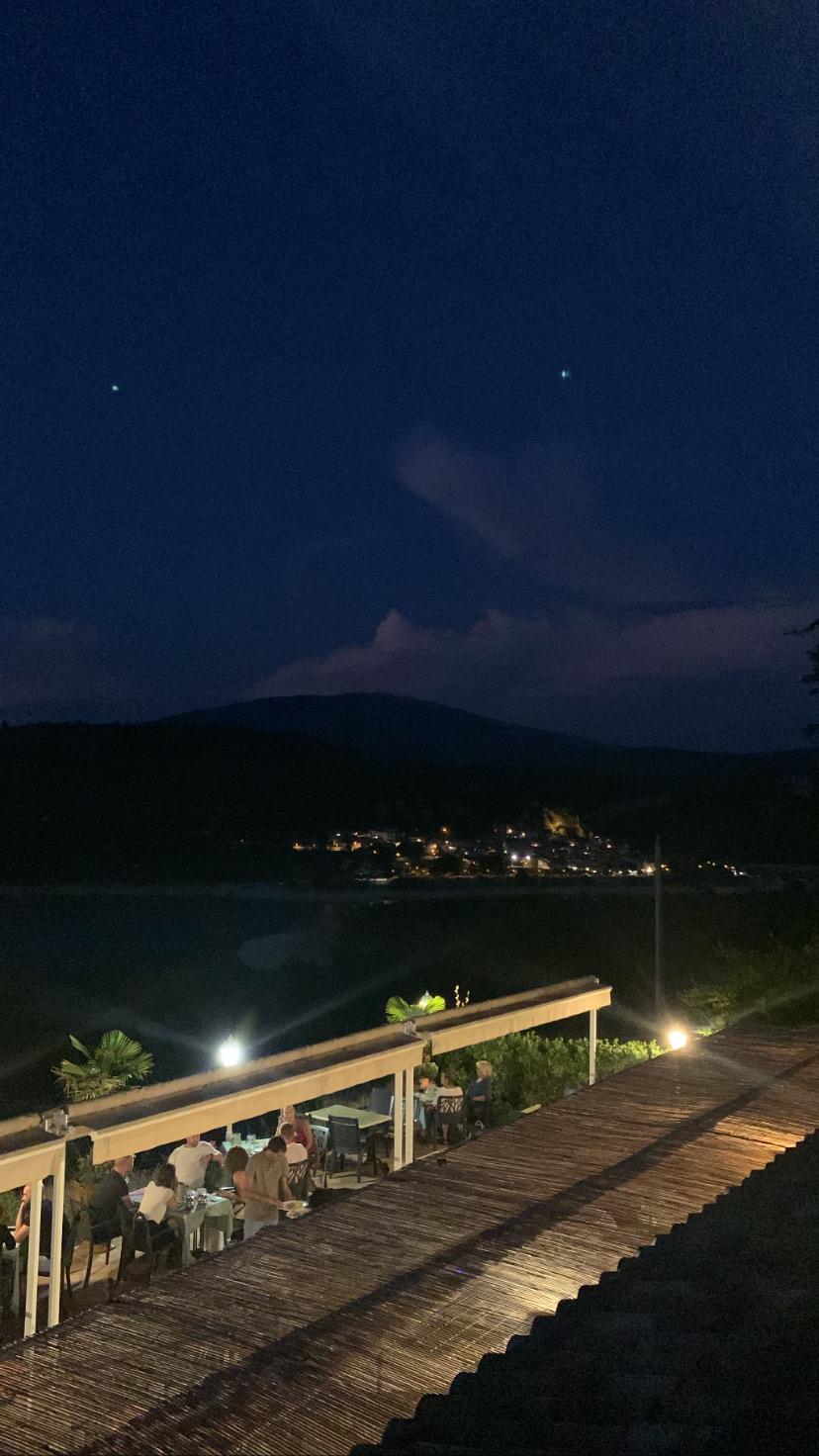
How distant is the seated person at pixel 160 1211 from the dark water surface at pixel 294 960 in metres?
20.7

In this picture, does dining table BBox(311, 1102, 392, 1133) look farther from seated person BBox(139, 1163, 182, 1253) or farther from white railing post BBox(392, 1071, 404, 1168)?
seated person BBox(139, 1163, 182, 1253)

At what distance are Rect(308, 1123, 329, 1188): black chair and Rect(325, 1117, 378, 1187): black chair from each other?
0.28ft

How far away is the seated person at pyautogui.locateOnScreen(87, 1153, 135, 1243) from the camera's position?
7.20 metres

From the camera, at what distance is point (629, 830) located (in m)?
57.3

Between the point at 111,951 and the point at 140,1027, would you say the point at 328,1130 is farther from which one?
the point at 111,951

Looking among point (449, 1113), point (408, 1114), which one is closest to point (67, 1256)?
point (408, 1114)

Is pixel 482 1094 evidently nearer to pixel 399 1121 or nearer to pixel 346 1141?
pixel 346 1141

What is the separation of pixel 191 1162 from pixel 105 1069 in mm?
1657

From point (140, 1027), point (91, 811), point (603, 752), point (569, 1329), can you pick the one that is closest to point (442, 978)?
point (140, 1027)

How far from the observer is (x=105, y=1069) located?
31.8ft

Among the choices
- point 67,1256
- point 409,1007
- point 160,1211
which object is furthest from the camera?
point 409,1007

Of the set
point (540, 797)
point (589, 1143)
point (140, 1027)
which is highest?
point (540, 797)

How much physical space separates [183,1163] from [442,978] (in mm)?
35727

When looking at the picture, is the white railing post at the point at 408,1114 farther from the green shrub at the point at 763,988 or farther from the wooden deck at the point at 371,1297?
the green shrub at the point at 763,988
